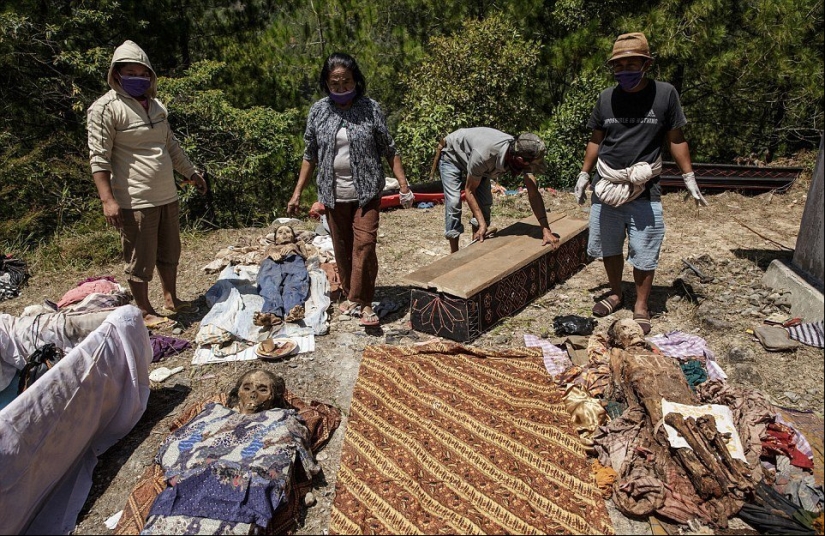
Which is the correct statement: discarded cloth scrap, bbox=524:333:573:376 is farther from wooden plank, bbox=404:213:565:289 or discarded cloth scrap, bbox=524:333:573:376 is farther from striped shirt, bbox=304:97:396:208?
striped shirt, bbox=304:97:396:208

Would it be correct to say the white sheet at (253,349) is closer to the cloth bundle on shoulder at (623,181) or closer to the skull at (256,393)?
the skull at (256,393)

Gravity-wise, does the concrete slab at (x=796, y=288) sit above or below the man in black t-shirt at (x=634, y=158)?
below

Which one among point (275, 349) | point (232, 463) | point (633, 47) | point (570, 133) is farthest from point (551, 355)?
point (570, 133)

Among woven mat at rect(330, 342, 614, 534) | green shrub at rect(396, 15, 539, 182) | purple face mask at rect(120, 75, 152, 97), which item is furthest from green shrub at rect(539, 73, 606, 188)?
purple face mask at rect(120, 75, 152, 97)

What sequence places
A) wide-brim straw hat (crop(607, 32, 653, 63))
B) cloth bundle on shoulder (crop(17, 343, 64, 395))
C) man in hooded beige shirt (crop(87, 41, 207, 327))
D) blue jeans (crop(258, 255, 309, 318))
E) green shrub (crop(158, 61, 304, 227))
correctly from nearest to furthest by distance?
1. cloth bundle on shoulder (crop(17, 343, 64, 395))
2. wide-brim straw hat (crop(607, 32, 653, 63))
3. man in hooded beige shirt (crop(87, 41, 207, 327))
4. blue jeans (crop(258, 255, 309, 318))
5. green shrub (crop(158, 61, 304, 227))

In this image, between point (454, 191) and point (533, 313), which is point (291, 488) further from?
point (454, 191)

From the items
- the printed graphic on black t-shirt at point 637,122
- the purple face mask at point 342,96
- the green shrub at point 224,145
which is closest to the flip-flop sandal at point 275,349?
the purple face mask at point 342,96

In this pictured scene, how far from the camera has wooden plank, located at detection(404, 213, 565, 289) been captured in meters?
4.41

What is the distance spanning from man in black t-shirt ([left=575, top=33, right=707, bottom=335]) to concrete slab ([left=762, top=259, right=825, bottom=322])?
1.03 meters

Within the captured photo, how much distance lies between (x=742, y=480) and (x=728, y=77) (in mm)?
6699

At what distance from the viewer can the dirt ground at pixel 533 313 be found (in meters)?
3.27

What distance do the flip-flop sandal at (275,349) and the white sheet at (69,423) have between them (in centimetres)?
86

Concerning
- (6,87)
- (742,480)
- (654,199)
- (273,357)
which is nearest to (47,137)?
(6,87)

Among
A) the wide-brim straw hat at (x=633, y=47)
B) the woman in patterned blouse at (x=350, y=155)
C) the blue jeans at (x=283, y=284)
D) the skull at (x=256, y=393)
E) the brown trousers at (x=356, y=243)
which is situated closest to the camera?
the skull at (x=256, y=393)
